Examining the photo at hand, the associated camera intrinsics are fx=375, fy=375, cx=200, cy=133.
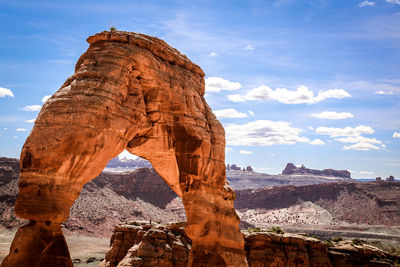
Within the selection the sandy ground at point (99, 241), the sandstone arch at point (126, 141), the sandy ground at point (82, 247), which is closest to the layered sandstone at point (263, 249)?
the sandstone arch at point (126, 141)

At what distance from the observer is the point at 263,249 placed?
25.5m

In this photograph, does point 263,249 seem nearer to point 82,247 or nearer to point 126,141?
point 126,141

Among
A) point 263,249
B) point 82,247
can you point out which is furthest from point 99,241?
point 263,249

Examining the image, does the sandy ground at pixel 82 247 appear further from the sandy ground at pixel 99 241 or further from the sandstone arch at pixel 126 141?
the sandstone arch at pixel 126 141

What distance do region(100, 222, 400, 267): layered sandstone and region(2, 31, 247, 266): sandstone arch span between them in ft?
24.9

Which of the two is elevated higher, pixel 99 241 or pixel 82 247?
pixel 82 247

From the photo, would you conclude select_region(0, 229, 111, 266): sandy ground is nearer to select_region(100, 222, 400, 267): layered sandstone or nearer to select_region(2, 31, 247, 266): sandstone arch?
select_region(100, 222, 400, 267): layered sandstone

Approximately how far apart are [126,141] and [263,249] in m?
16.2

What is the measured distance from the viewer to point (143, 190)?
89188 mm

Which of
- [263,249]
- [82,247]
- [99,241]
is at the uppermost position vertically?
[263,249]

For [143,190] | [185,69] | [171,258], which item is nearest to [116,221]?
[143,190]

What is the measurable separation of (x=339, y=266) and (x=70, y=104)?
2279cm

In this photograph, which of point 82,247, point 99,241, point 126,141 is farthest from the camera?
point 99,241

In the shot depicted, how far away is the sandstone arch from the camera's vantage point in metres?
9.86
